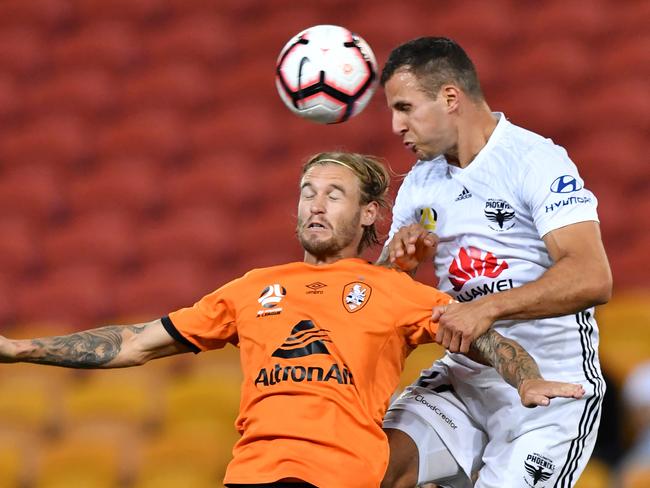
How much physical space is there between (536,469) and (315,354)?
746 mm

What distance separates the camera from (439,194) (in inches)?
128

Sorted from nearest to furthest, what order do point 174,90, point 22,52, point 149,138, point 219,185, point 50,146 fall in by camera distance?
point 219,185 → point 149,138 → point 50,146 → point 174,90 → point 22,52

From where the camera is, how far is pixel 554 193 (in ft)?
9.61

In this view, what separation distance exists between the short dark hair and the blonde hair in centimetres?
27

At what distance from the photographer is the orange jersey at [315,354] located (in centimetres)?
263

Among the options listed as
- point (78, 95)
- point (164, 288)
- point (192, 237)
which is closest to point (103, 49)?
point (78, 95)

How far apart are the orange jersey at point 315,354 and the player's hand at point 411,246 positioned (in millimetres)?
69

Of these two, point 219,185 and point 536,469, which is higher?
point 219,185

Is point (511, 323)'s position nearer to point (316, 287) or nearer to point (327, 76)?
point (316, 287)

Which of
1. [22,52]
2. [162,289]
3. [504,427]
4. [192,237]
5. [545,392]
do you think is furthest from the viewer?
[22,52]

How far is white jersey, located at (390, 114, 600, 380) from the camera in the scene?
3018 millimetres

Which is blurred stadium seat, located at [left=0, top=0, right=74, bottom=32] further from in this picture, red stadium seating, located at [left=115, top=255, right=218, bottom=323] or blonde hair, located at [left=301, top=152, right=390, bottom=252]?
blonde hair, located at [left=301, top=152, right=390, bottom=252]

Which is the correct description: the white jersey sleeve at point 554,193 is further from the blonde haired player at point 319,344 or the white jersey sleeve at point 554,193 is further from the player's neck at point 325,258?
the player's neck at point 325,258

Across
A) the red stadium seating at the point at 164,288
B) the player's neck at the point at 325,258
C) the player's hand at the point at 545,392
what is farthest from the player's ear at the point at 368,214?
the red stadium seating at the point at 164,288
